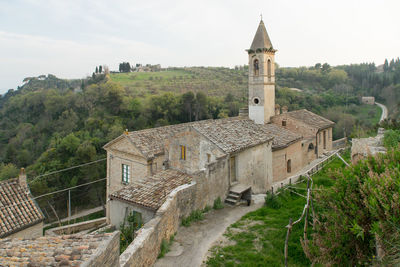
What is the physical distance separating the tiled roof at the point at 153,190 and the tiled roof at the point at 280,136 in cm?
780

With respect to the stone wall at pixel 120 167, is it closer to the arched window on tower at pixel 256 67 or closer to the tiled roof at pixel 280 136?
the tiled roof at pixel 280 136

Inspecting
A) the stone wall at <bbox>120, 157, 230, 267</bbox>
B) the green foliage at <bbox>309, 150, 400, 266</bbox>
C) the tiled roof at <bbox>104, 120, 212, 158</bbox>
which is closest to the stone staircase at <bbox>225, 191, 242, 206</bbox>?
the stone wall at <bbox>120, 157, 230, 267</bbox>

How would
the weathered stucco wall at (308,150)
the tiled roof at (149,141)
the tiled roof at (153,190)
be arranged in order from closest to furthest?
the tiled roof at (153,190) < the tiled roof at (149,141) < the weathered stucco wall at (308,150)

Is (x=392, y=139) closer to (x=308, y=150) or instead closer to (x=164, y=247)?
(x=164, y=247)

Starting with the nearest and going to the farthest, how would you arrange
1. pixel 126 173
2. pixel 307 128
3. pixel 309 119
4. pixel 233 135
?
1. pixel 233 135
2. pixel 126 173
3. pixel 307 128
4. pixel 309 119

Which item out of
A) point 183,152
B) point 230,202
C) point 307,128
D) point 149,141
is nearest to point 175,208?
point 230,202

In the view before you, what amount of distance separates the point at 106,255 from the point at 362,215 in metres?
4.87

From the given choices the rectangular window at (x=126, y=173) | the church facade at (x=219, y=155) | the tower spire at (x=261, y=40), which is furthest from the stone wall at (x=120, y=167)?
the tower spire at (x=261, y=40)

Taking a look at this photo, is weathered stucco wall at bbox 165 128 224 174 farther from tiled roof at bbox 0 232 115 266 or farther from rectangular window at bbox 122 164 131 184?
tiled roof at bbox 0 232 115 266

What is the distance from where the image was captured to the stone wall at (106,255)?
471cm

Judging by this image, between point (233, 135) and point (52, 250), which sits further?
point (233, 135)

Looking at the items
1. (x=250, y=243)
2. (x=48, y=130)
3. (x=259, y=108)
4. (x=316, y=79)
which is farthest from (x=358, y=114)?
Result: (x=48, y=130)

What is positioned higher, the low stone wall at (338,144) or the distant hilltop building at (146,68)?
the distant hilltop building at (146,68)

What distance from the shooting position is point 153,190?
12.1m
